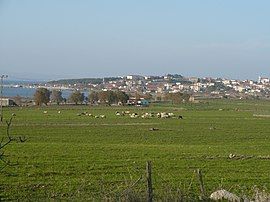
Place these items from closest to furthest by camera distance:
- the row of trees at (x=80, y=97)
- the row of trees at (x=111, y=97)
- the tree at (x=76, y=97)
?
the row of trees at (x=80, y=97) → the tree at (x=76, y=97) → the row of trees at (x=111, y=97)

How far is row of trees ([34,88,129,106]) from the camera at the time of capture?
513 feet

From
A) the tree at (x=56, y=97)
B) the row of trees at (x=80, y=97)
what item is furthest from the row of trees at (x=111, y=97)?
the tree at (x=56, y=97)

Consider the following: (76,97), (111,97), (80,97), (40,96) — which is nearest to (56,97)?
(80,97)

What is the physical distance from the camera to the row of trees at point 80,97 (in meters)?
156

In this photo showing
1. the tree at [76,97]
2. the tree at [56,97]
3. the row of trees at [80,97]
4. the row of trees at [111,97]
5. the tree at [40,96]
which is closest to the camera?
the tree at [40,96]

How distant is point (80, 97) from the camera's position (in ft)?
553

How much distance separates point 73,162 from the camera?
29922mm

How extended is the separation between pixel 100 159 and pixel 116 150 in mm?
6455

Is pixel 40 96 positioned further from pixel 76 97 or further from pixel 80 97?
pixel 80 97

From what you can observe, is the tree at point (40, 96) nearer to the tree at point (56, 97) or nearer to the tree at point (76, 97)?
the tree at point (76, 97)

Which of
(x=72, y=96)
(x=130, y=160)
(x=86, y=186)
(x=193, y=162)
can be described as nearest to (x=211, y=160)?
(x=193, y=162)

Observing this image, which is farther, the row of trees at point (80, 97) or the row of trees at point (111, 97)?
the row of trees at point (111, 97)

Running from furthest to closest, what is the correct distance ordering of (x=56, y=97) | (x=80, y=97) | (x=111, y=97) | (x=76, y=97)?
(x=56, y=97)
(x=111, y=97)
(x=80, y=97)
(x=76, y=97)

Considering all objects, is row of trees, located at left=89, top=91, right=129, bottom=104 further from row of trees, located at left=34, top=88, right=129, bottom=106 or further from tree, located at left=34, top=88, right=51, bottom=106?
tree, located at left=34, top=88, right=51, bottom=106
